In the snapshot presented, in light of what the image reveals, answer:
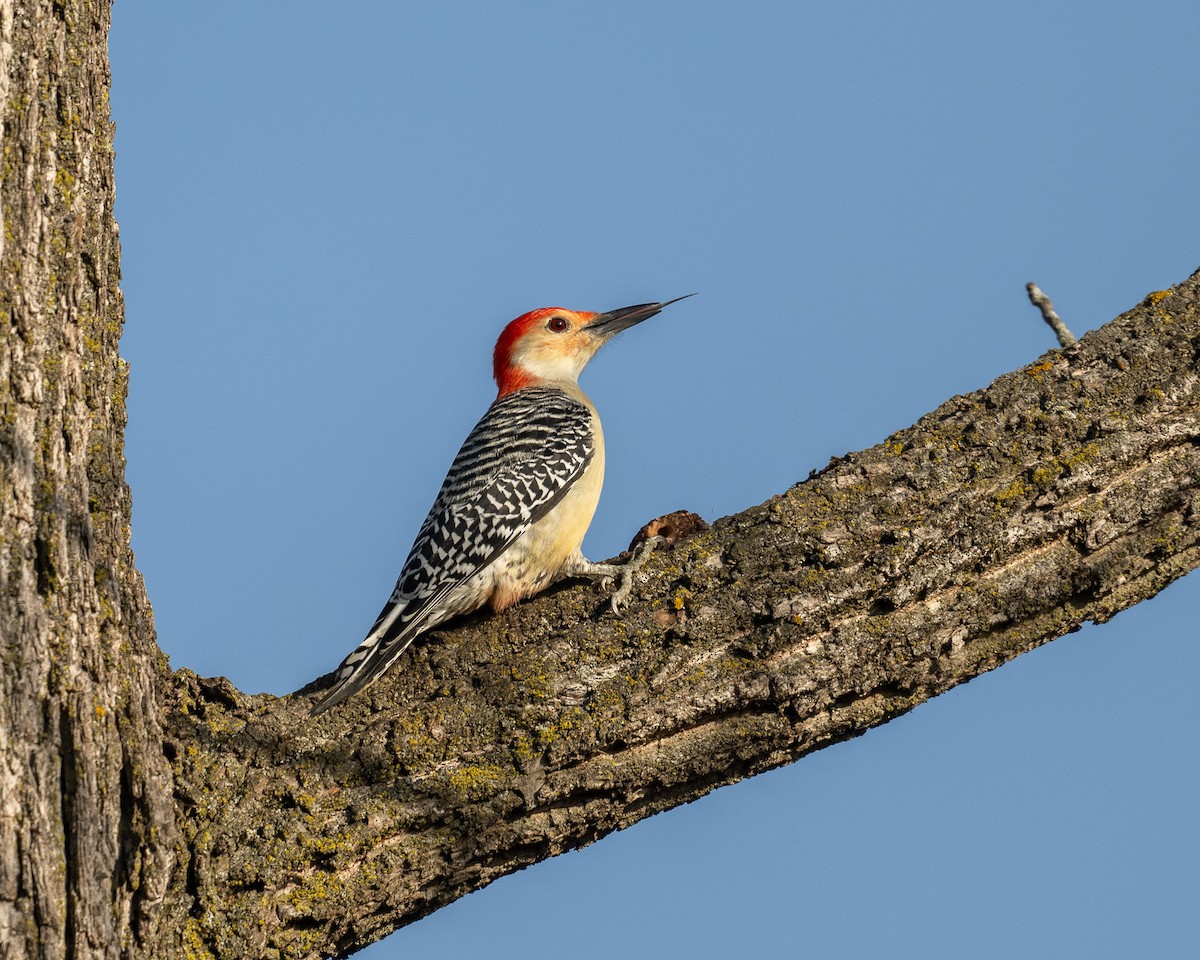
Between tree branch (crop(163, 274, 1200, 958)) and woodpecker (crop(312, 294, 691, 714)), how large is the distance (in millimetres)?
314

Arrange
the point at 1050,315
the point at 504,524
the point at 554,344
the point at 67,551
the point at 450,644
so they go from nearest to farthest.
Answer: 1. the point at 67,551
2. the point at 450,644
3. the point at 1050,315
4. the point at 504,524
5. the point at 554,344

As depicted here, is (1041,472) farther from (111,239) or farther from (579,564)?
(111,239)

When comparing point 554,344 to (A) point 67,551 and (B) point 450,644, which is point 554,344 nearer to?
(B) point 450,644

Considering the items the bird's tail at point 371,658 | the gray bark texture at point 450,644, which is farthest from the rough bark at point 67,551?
the bird's tail at point 371,658

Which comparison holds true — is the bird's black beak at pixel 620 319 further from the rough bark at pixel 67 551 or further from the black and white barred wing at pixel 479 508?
the rough bark at pixel 67 551

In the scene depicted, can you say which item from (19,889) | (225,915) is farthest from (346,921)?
(19,889)

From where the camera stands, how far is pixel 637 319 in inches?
353

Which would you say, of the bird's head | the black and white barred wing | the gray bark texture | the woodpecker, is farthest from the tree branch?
the bird's head

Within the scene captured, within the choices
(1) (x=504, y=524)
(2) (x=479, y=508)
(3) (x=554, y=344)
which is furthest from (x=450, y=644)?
(3) (x=554, y=344)

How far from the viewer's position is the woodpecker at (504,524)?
17.3ft

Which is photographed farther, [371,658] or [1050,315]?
[1050,315]

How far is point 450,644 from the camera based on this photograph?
195 inches

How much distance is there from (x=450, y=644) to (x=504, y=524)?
4.96 ft

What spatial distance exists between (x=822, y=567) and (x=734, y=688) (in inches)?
23.0
